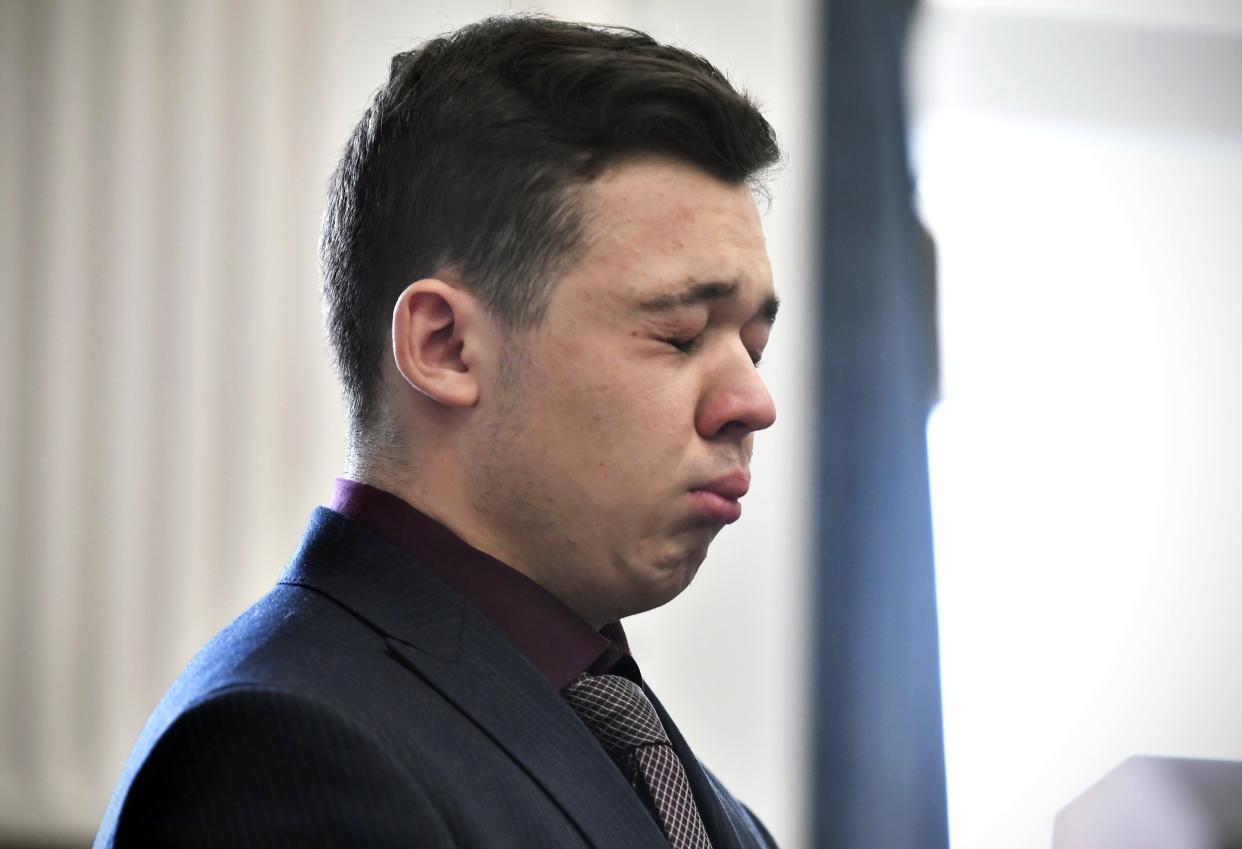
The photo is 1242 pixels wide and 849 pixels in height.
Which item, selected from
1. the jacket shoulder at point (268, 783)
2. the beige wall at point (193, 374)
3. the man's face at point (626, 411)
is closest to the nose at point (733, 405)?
the man's face at point (626, 411)

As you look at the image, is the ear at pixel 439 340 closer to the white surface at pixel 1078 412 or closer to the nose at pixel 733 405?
the nose at pixel 733 405

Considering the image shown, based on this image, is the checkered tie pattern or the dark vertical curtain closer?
the checkered tie pattern

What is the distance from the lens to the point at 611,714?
0.85 metres

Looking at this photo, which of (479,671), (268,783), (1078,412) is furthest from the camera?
(1078,412)

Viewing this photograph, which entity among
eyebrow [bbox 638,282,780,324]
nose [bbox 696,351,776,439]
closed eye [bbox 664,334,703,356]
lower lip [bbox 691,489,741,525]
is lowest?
lower lip [bbox 691,489,741,525]

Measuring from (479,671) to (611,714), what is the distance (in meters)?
0.12

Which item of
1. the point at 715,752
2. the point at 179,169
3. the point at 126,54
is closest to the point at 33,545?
the point at 179,169

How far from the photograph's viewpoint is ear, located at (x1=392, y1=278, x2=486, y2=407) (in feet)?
A: 2.81

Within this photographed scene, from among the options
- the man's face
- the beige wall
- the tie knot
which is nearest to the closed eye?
the man's face

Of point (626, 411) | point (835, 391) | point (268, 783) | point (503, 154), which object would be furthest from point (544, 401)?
point (835, 391)

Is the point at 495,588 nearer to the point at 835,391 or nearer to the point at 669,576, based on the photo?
the point at 669,576

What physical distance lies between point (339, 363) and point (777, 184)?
3.36 feet

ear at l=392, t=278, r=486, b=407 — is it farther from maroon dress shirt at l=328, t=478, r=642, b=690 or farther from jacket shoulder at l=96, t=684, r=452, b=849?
jacket shoulder at l=96, t=684, r=452, b=849

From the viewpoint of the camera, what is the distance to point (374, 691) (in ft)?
2.32
